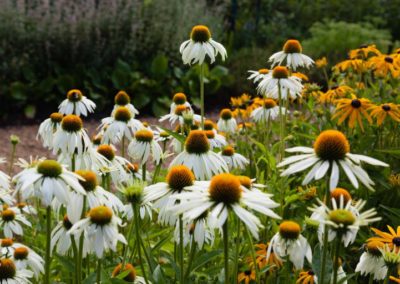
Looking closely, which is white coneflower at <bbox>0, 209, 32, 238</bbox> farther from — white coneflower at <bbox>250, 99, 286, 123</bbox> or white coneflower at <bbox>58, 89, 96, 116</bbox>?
white coneflower at <bbox>250, 99, 286, 123</bbox>

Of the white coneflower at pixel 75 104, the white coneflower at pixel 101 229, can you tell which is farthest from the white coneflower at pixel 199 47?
the white coneflower at pixel 101 229

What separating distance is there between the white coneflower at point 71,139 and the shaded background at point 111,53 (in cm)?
398

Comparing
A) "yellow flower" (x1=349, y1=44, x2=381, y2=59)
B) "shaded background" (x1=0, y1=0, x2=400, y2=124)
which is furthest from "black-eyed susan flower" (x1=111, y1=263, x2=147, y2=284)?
"shaded background" (x1=0, y1=0, x2=400, y2=124)

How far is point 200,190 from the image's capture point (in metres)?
1.38

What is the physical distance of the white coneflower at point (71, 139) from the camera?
5.96 ft

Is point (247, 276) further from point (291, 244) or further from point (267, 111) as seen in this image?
point (267, 111)

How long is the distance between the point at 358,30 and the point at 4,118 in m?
3.91

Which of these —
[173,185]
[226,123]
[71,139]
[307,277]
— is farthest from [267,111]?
[173,185]

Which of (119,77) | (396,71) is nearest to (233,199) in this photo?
(396,71)

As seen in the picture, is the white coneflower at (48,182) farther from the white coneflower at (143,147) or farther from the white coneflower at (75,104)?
the white coneflower at (75,104)

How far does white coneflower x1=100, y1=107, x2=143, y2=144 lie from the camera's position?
2.30 m

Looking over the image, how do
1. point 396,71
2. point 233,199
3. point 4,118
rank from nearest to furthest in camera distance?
point 233,199, point 396,71, point 4,118

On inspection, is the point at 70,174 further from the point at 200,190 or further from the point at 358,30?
the point at 358,30

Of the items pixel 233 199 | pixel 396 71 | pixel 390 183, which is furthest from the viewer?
pixel 396 71
